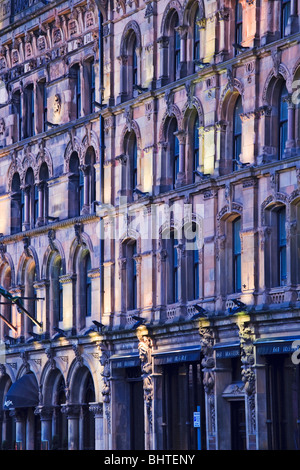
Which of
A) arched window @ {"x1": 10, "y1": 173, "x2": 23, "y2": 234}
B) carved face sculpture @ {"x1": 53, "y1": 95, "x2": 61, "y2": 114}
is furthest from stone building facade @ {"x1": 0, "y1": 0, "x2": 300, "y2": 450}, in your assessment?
carved face sculpture @ {"x1": 53, "y1": 95, "x2": 61, "y2": 114}

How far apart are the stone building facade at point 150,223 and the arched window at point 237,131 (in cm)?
7

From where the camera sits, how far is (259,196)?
2264 inches

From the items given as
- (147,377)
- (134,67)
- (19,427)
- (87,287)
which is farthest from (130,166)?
(19,427)

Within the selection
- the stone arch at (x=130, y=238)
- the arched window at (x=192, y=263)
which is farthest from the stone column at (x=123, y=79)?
the arched window at (x=192, y=263)

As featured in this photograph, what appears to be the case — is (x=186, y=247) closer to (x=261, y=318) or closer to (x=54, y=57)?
(x=261, y=318)

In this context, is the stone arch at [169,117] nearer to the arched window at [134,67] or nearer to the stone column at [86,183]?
the arched window at [134,67]

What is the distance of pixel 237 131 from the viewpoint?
5969 cm

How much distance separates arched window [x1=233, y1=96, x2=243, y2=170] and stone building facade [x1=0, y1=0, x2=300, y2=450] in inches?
2.8

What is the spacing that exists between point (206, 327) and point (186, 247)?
3583 millimetres

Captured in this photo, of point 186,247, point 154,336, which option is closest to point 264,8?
point 186,247

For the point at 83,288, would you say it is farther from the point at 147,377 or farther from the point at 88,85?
the point at 88,85

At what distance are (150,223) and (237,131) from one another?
623 centimetres

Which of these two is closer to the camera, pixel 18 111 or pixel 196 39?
pixel 196 39

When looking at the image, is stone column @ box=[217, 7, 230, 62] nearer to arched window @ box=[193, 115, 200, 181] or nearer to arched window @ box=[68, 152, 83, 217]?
arched window @ box=[193, 115, 200, 181]
